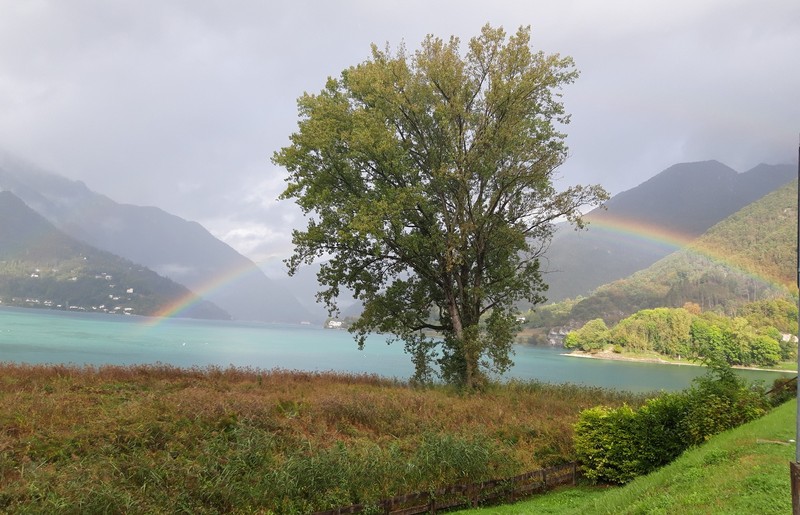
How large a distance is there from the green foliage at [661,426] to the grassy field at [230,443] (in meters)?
1.04

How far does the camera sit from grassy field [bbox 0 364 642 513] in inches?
348

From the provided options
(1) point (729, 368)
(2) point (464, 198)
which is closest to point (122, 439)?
(1) point (729, 368)

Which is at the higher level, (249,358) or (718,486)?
(718,486)

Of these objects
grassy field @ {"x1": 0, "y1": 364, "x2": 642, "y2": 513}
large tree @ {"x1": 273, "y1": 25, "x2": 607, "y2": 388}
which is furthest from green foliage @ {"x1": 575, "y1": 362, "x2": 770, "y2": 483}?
large tree @ {"x1": 273, "y1": 25, "x2": 607, "y2": 388}

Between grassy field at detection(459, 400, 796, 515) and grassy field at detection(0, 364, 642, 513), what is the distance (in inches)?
62.6

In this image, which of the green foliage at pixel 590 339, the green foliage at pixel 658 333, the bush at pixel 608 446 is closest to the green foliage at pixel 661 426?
the bush at pixel 608 446

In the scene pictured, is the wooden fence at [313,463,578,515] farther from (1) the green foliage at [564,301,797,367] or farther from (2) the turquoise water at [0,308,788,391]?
(1) the green foliage at [564,301,797,367]

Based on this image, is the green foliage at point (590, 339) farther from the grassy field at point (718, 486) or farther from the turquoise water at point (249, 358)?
the grassy field at point (718, 486)

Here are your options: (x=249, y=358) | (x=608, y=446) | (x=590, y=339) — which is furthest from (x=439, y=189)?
(x=590, y=339)

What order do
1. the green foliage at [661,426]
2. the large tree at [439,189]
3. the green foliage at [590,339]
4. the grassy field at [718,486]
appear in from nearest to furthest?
the grassy field at [718,486] < the green foliage at [661,426] < the large tree at [439,189] < the green foliage at [590,339]

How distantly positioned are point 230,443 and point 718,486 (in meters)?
9.66

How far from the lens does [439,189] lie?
82.5ft

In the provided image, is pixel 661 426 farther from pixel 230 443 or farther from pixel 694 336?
pixel 694 336

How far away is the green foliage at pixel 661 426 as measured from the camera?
43.4ft
